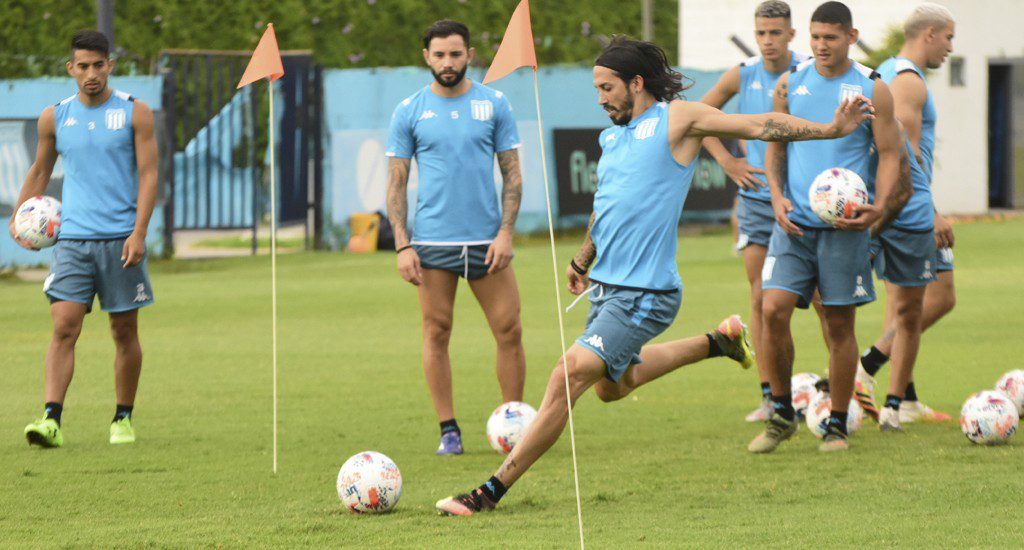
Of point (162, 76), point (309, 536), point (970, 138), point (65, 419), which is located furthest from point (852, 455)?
point (970, 138)

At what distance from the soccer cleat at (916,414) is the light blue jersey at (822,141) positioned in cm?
169

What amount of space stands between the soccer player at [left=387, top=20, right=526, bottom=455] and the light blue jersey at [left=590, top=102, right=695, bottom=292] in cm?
154

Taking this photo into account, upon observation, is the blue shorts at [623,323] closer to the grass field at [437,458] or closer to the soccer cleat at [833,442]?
the grass field at [437,458]

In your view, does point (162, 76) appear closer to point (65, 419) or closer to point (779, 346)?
point (65, 419)

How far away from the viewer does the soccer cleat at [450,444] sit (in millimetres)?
8297

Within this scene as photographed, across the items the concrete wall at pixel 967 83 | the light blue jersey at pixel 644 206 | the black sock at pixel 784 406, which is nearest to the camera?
the light blue jersey at pixel 644 206

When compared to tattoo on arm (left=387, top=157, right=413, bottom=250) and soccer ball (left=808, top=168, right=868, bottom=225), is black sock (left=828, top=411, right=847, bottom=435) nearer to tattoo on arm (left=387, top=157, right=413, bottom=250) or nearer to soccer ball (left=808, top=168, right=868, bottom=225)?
soccer ball (left=808, top=168, right=868, bottom=225)

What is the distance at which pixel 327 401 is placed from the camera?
1026 centimetres

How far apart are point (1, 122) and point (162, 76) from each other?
7.25 ft

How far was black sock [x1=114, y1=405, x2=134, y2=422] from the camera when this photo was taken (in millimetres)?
8812

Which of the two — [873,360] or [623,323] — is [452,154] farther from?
[873,360]

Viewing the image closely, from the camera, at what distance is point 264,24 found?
27734mm

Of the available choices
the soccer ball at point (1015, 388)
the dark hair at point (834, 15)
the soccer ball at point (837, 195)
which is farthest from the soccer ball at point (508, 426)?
the soccer ball at point (1015, 388)

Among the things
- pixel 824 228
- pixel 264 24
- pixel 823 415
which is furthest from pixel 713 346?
pixel 264 24
